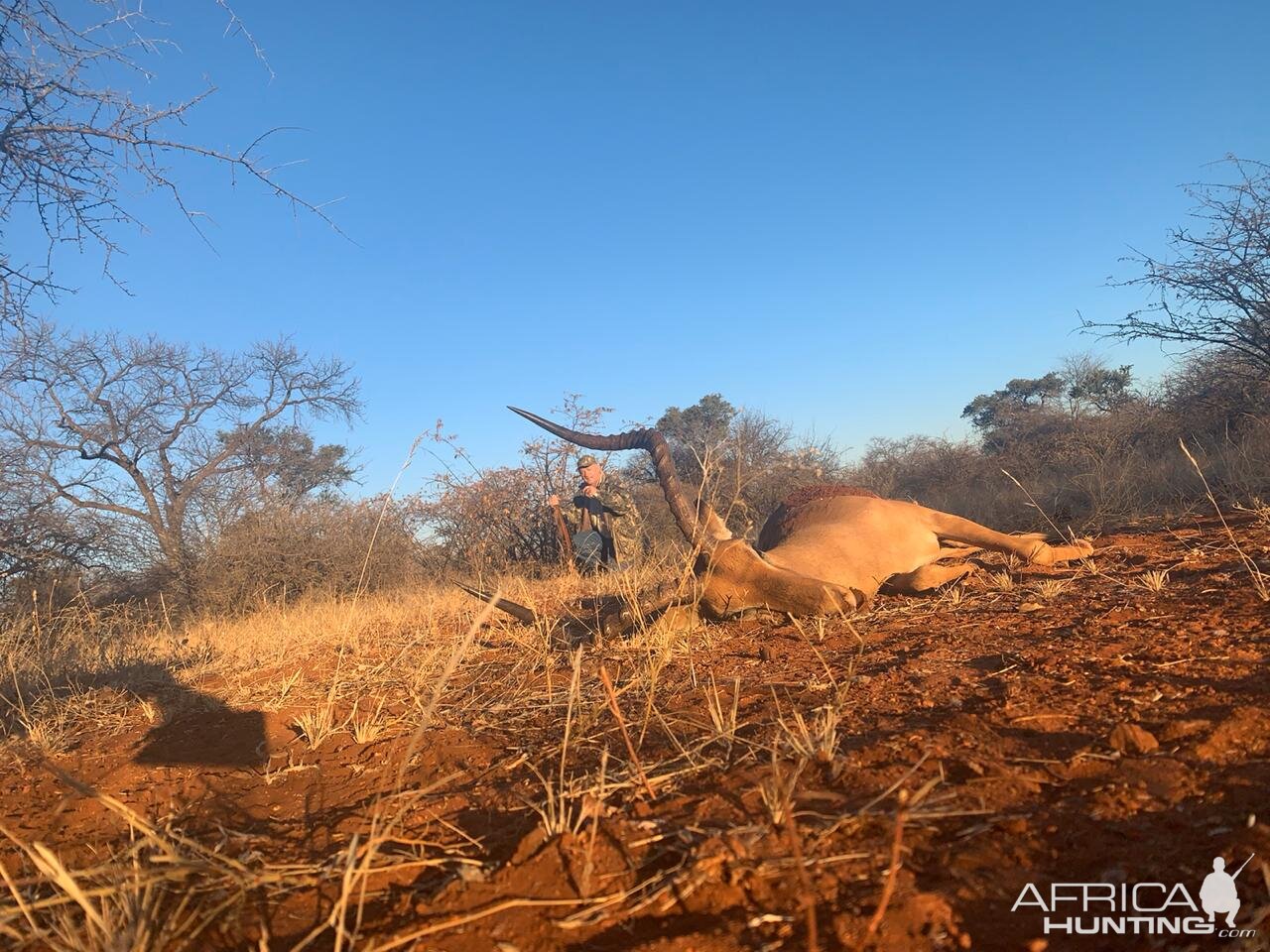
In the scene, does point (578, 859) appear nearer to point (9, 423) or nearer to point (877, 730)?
point (877, 730)

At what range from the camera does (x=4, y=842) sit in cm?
229

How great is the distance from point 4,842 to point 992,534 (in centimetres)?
552

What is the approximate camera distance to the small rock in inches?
69.7

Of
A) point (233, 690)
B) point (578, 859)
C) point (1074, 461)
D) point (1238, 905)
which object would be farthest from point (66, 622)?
point (1074, 461)

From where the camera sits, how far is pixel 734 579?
4656 millimetres
